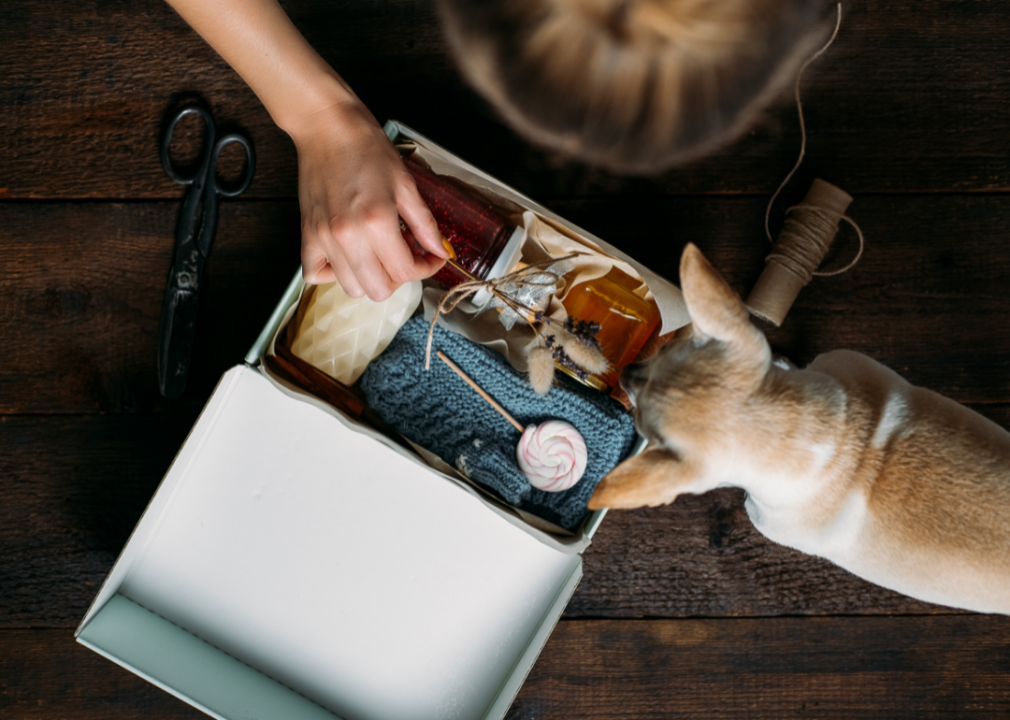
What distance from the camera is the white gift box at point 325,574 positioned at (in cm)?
68

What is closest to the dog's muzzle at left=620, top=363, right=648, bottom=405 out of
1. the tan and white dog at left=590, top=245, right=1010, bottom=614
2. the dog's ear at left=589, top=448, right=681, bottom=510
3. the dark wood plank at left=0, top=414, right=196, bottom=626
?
the tan and white dog at left=590, top=245, right=1010, bottom=614

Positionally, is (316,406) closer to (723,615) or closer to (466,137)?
(466,137)

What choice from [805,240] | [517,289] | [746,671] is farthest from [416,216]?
[746,671]

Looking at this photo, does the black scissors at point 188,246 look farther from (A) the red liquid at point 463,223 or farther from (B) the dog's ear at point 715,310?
(B) the dog's ear at point 715,310

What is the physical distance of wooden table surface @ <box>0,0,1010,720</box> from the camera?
829 mm

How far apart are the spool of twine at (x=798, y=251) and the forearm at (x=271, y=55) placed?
1.74ft

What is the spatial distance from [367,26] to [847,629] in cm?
104

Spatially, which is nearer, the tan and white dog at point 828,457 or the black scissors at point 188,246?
the tan and white dog at point 828,457

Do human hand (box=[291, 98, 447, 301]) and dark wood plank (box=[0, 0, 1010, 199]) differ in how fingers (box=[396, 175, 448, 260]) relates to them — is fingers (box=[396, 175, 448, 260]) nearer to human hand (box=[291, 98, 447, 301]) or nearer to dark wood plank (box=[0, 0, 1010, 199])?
human hand (box=[291, 98, 447, 301])

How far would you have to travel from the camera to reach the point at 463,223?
71 centimetres

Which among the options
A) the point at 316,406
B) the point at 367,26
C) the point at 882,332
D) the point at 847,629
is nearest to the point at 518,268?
the point at 316,406

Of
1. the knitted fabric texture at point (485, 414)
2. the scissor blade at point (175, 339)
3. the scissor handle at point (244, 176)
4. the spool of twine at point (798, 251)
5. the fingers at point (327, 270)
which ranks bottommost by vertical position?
the scissor blade at point (175, 339)

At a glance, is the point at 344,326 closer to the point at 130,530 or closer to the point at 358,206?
the point at 358,206

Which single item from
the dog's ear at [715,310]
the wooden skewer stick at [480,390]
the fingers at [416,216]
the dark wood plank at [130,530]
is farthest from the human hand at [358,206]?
the dark wood plank at [130,530]
